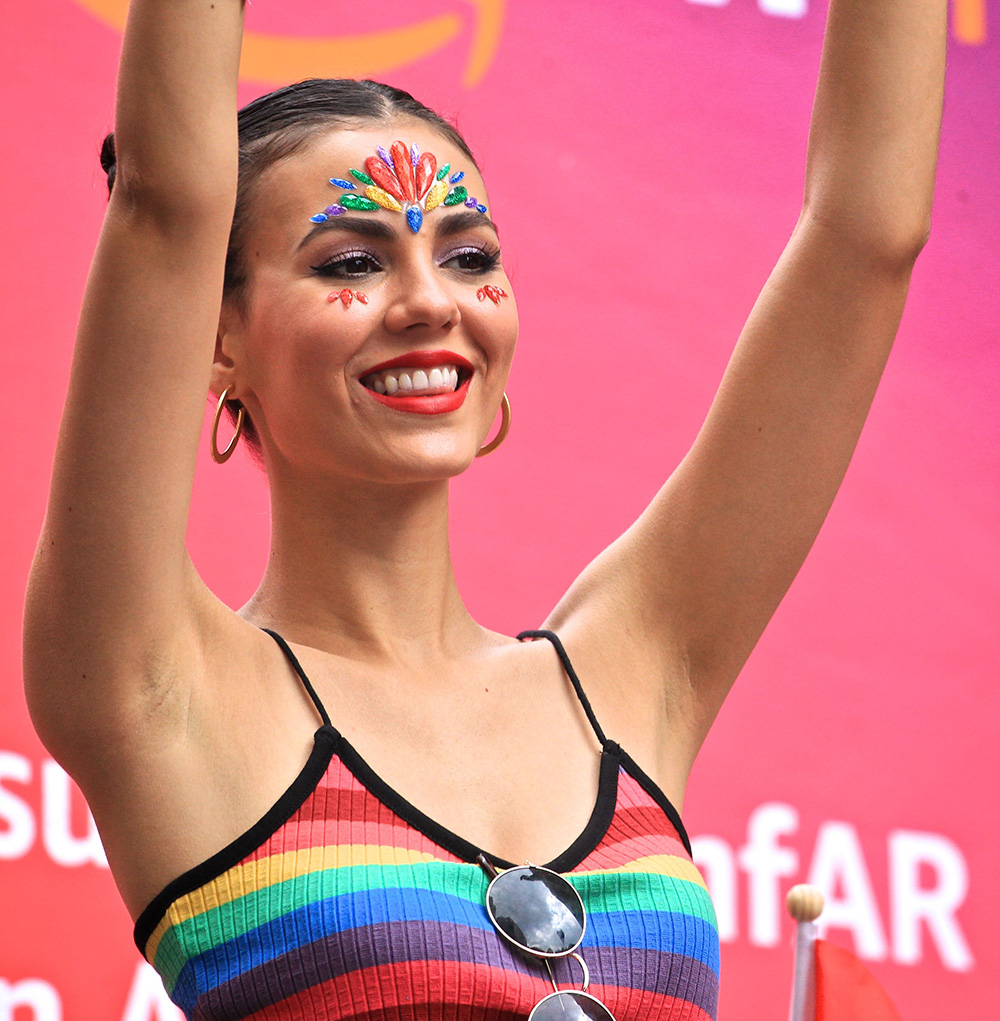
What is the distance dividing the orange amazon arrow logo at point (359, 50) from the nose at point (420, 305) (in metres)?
1.09

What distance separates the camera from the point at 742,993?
2068 millimetres

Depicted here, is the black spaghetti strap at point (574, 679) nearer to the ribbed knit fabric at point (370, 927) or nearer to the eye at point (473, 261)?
the ribbed knit fabric at point (370, 927)

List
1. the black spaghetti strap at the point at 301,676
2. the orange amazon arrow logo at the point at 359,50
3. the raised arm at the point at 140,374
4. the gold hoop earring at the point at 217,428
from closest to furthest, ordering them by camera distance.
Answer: the raised arm at the point at 140,374 → the black spaghetti strap at the point at 301,676 → the gold hoop earring at the point at 217,428 → the orange amazon arrow logo at the point at 359,50

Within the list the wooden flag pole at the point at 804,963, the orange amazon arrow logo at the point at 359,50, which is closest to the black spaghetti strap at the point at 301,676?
the wooden flag pole at the point at 804,963

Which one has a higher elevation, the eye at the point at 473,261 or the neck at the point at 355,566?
the eye at the point at 473,261

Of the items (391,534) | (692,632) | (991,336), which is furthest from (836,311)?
(991,336)

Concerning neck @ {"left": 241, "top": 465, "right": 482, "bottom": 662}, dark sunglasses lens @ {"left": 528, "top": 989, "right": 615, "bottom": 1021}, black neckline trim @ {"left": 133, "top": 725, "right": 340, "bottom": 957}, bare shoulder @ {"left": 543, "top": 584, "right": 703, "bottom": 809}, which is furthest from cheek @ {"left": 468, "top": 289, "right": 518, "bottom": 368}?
dark sunglasses lens @ {"left": 528, "top": 989, "right": 615, "bottom": 1021}

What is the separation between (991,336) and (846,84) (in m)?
1.43

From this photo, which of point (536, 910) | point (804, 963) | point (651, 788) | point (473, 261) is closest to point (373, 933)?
point (536, 910)

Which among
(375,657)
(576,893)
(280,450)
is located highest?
(280,450)

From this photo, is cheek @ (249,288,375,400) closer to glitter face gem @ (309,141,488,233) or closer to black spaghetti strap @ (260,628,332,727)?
glitter face gem @ (309,141,488,233)

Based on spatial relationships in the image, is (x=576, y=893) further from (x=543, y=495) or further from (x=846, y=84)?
(x=543, y=495)

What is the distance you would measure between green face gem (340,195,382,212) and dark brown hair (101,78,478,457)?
0.08 meters

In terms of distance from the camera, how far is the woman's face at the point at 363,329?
1085 mm
